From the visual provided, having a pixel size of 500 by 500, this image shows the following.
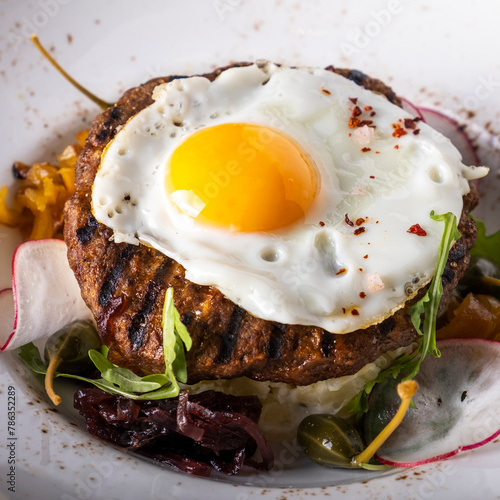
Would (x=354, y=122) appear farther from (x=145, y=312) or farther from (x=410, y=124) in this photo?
(x=145, y=312)

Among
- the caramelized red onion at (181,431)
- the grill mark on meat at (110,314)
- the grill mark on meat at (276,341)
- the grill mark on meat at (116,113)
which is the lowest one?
the caramelized red onion at (181,431)

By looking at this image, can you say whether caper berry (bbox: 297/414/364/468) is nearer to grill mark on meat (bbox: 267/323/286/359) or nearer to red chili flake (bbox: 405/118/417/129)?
grill mark on meat (bbox: 267/323/286/359)

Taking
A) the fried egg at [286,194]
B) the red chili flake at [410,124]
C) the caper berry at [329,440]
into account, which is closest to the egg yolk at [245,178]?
the fried egg at [286,194]

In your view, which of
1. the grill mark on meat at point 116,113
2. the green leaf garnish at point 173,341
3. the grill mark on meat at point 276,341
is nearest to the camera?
the green leaf garnish at point 173,341

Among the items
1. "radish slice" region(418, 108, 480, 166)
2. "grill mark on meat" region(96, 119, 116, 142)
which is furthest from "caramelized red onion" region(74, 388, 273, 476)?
"radish slice" region(418, 108, 480, 166)

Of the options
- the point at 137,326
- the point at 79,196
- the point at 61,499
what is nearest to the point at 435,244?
the point at 137,326

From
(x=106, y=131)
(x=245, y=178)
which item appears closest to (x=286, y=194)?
(x=245, y=178)

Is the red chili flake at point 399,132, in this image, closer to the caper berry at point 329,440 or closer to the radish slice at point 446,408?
the radish slice at point 446,408
